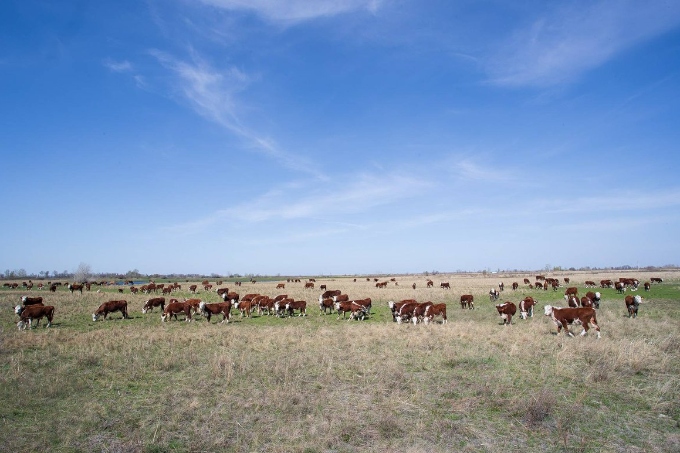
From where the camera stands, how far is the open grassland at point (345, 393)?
775 cm

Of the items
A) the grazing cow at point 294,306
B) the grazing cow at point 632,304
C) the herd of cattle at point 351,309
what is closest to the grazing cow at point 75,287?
the herd of cattle at point 351,309

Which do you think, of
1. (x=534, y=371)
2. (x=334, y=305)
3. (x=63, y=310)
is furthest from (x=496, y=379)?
(x=63, y=310)

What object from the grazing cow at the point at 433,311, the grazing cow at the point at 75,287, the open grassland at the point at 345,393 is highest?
A: the grazing cow at the point at 75,287

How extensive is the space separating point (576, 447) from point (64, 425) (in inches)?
436

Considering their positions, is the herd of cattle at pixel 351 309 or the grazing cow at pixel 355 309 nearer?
the herd of cattle at pixel 351 309

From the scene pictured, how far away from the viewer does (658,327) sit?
736 inches

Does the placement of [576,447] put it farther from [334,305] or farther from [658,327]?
[334,305]

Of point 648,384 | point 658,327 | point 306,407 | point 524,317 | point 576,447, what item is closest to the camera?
point 576,447

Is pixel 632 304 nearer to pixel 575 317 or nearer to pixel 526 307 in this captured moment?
pixel 526 307

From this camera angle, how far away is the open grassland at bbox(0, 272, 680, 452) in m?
7.75

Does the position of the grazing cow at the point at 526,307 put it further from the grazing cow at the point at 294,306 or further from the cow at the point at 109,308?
the cow at the point at 109,308

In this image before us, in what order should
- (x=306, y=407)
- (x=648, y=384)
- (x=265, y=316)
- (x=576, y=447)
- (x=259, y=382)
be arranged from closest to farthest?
(x=576, y=447) → (x=306, y=407) → (x=648, y=384) → (x=259, y=382) → (x=265, y=316)

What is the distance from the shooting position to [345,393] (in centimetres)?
1026

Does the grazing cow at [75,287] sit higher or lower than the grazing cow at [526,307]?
higher
